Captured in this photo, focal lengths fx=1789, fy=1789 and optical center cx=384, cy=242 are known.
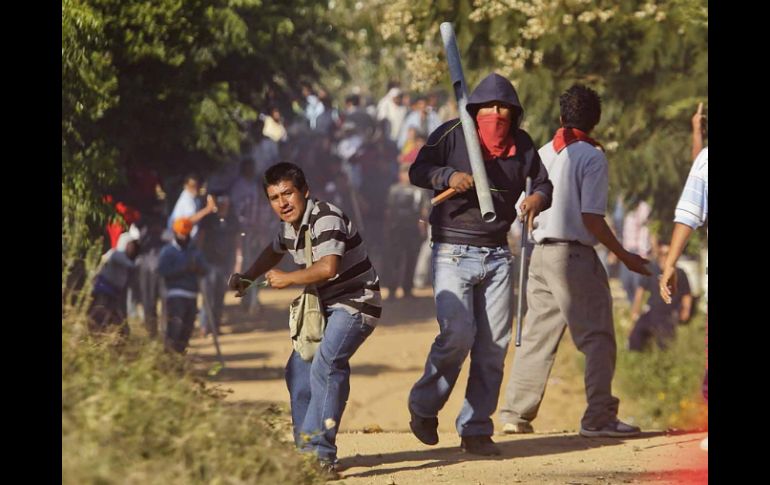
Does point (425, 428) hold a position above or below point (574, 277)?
below

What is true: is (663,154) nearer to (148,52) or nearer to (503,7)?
(503,7)

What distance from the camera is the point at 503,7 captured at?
1540 centimetres

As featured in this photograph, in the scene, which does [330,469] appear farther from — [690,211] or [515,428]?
[515,428]

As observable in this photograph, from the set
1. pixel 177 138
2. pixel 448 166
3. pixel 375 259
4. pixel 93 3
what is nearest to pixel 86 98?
pixel 93 3

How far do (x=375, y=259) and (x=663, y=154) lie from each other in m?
8.54

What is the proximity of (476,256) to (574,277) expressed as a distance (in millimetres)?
1232

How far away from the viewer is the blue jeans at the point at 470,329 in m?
9.32

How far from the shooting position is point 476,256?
30.7ft

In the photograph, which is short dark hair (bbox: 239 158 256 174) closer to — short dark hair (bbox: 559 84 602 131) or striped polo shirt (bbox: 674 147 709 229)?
short dark hair (bbox: 559 84 602 131)

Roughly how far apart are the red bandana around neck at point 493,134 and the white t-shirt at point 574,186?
0.93 m

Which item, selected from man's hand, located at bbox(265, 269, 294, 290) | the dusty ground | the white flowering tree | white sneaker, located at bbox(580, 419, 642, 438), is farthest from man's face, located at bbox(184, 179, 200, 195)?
man's hand, located at bbox(265, 269, 294, 290)

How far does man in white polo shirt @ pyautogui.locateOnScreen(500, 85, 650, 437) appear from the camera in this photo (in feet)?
33.8

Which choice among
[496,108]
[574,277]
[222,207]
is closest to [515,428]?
[574,277]
